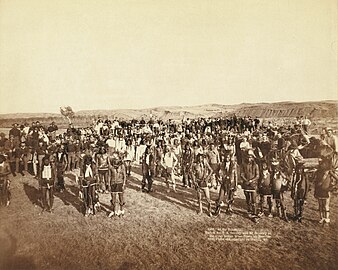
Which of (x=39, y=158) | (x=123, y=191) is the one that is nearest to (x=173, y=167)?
(x=123, y=191)

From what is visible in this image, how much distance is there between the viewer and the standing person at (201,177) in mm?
6023

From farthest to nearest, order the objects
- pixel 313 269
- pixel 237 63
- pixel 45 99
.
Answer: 1. pixel 45 99
2. pixel 237 63
3. pixel 313 269

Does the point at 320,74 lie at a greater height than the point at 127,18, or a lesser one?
lesser

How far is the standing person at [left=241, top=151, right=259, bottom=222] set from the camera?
232 inches

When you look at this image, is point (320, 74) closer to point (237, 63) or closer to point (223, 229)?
point (237, 63)

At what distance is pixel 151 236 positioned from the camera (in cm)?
597

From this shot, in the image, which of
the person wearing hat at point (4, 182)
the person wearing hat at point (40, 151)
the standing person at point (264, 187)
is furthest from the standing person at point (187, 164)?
the person wearing hat at point (4, 182)

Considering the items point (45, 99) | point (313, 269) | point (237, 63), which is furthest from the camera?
point (45, 99)

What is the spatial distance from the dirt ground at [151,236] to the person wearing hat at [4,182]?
83 millimetres

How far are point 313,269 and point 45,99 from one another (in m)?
4.71

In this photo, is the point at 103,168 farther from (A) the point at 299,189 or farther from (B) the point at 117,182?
(A) the point at 299,189

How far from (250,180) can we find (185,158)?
3.37 feet

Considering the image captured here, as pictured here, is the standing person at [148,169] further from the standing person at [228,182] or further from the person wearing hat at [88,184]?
the standing person at [228,182]

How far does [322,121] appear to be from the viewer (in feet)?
19.0
